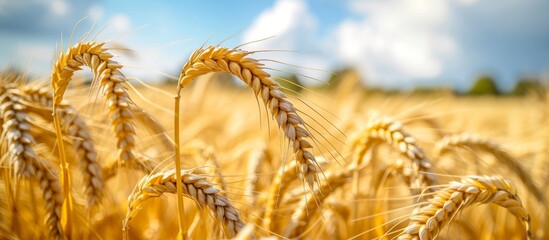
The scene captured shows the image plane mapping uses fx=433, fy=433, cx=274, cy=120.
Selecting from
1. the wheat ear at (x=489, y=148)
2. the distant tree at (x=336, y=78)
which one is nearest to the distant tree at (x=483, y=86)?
the distant tree at (x=336, y=78)

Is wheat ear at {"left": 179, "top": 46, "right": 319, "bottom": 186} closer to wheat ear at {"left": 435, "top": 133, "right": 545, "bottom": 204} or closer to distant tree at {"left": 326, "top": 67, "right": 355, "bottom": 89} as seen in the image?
distant tree at {"left": 326, "top": 67, "right": 355, "bottom": 89}

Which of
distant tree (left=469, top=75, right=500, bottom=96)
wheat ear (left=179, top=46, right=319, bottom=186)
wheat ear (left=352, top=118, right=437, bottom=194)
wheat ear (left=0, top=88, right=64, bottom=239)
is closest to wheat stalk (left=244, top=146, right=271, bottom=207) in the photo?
wheat ear (left=352, top=118, right=437, bottom=194)

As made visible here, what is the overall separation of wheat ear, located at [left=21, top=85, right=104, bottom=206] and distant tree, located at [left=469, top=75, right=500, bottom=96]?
45185 mm

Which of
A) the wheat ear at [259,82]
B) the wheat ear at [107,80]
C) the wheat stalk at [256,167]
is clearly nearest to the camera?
the wheat ear at [259,82]

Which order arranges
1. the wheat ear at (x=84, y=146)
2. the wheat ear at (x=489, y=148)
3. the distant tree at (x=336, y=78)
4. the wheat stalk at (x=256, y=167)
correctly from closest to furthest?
1. the distant tree at (x=336, y=78)
2. the wheat ear at (x=84, y=146)
3. the wheat stalk at (x=256, y=167)
4. the wheat ear at (x=489, y=148)

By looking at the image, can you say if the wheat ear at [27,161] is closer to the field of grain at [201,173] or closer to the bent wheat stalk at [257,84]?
the field of grain at [201,173]

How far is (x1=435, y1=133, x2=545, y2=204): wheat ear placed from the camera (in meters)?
1.77

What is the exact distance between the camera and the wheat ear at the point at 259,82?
86cm

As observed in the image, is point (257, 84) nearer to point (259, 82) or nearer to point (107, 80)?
point (259, 82)

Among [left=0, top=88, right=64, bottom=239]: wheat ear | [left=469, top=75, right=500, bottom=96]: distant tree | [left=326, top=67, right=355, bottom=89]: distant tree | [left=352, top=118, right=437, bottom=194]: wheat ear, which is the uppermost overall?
[left=469, top=75, right=500, bottom=96]: distant tree

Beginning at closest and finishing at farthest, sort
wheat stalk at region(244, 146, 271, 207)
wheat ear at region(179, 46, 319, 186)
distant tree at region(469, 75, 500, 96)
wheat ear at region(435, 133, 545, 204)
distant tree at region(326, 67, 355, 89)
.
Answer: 1. wheat ear at region(179, 46, 319, 186)
2. distant tree at region(326, 67, 355, 89)
3. wheat stalk at region(244, 146, 271, 207)
4. wheat ear at region(435, 133, 545, 204)
5. distant tree at region(469, 75, 500, 96)

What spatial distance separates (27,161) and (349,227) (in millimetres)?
1207

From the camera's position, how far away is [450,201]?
102 centimetres

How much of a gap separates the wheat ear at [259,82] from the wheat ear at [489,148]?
1115 millimetres
